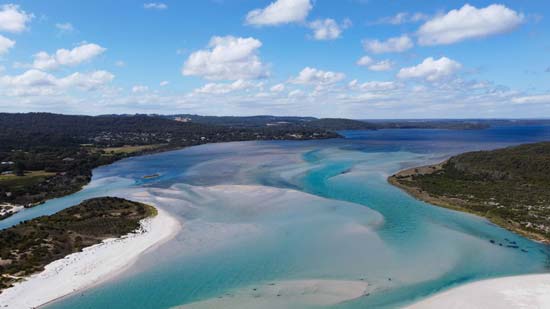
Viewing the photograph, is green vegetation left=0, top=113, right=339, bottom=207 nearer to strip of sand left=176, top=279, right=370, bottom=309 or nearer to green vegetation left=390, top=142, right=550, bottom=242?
strip of sand left=176, top=279, right=370, bottom=309

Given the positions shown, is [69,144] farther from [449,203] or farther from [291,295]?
[291,295]

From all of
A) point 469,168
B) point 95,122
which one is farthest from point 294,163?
point 95,122

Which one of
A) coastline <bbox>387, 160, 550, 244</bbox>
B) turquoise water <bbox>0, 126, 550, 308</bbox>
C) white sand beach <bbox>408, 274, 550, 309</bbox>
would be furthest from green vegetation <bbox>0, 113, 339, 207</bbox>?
coastline <bbox>387, 160, 550, 244</bbox>

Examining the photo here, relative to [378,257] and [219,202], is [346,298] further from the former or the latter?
[219,202]

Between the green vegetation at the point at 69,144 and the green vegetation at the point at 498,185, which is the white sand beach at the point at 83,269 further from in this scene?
the green vegetation at the point at 498,185

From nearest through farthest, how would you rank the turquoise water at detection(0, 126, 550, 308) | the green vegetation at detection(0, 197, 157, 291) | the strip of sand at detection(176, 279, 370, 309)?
the strip of sand at detection(176, 279, 370, 309) < the turquoise water at detection(0, 126, 550, 308) < the green vegetation at detection(0, 197, 157, 291)
